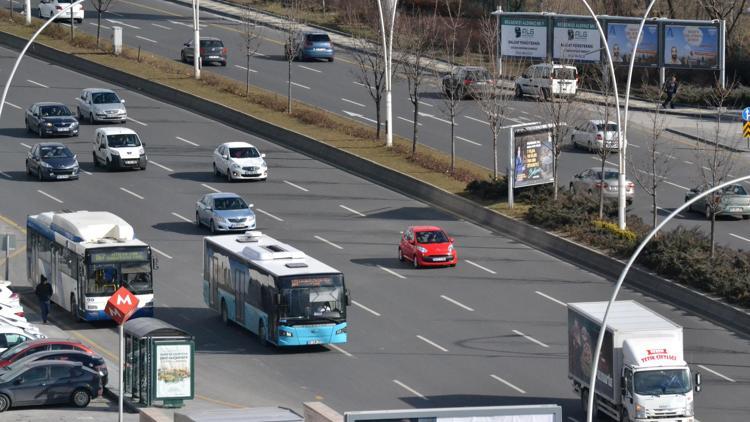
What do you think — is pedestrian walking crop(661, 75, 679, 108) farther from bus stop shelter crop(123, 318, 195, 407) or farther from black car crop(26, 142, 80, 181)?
bus stop shelter crop(123, 318, 195, 407)

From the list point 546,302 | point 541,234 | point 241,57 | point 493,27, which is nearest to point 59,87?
point 241,57

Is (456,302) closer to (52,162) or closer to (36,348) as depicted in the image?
(36,348)

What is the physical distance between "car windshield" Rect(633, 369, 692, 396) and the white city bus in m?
16.3

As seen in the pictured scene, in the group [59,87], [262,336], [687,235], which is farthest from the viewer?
[59,87]

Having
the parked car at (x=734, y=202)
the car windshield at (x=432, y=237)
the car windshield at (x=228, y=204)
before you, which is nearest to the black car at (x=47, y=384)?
the car windshield at (x=432, y=237)

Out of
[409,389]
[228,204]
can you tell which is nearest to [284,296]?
[409,389]

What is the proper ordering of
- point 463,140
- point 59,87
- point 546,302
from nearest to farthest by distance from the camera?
point 546,302 < point 463,140 < point 59,87

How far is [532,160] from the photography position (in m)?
57.3

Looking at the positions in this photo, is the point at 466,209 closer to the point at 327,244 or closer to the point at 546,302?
the point at 327,244

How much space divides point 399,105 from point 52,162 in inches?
820

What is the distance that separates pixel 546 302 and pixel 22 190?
23.1 metres

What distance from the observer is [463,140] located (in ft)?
225

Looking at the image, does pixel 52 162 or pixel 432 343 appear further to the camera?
pixel 52 162

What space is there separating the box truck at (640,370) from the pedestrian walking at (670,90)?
136ft
